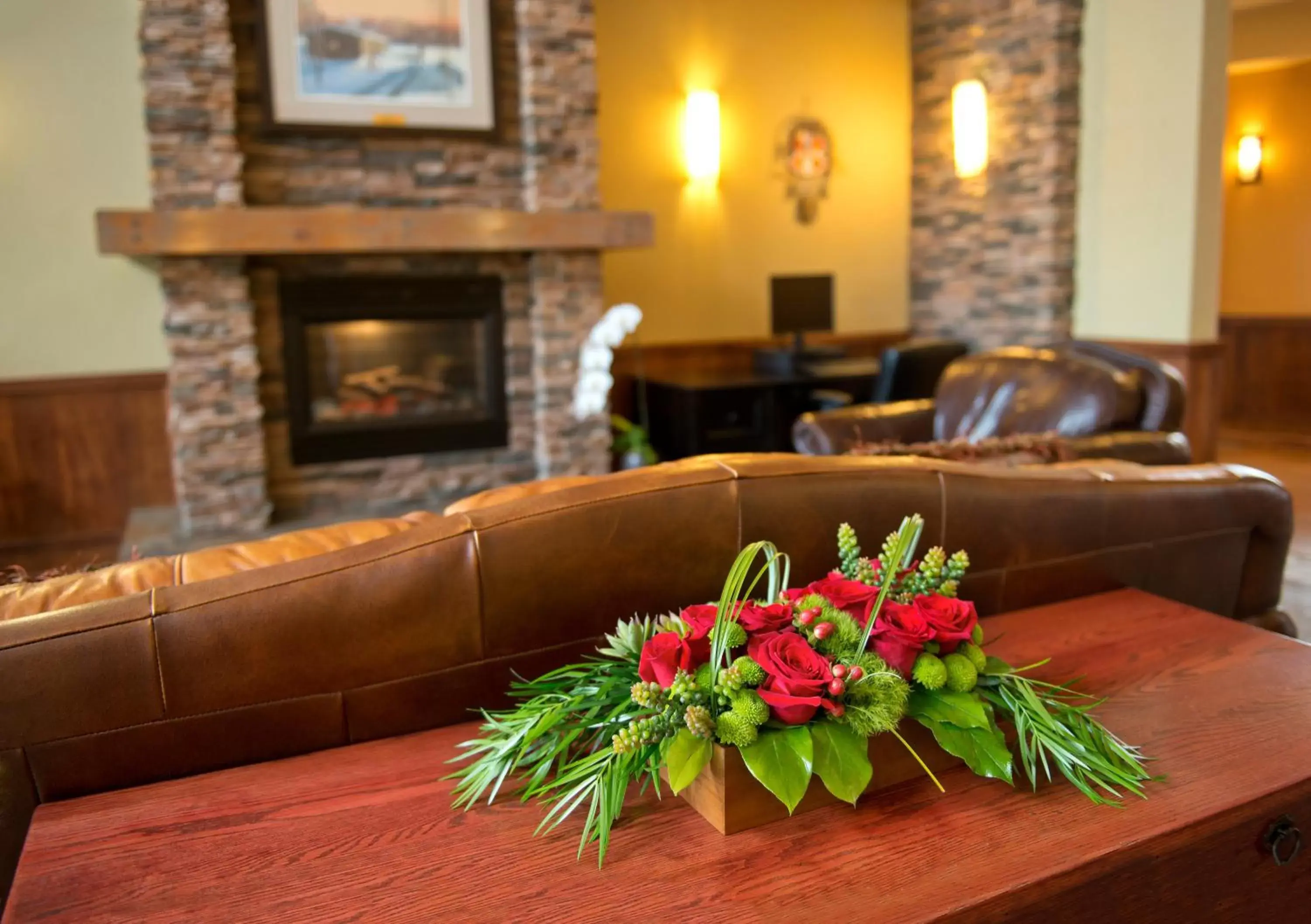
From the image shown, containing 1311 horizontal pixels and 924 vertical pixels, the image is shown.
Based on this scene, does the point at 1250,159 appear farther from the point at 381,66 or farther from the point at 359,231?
the point at 359,231

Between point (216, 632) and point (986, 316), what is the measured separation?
5.68 metres

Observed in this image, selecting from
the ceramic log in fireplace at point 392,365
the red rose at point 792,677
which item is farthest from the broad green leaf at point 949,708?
the ceramic log in fireplace at point 392,365

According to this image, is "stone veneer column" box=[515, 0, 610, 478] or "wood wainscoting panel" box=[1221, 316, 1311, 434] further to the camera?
"wood wainscoting panel" box=[1221, 316, 1311, 434]

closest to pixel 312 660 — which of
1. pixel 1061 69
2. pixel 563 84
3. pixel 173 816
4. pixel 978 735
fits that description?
pixel 173 816

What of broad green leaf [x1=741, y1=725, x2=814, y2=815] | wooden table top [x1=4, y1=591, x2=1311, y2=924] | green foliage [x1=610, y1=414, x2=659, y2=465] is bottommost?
green foliage [x1=610, y1=414, x2=659, y2=465]

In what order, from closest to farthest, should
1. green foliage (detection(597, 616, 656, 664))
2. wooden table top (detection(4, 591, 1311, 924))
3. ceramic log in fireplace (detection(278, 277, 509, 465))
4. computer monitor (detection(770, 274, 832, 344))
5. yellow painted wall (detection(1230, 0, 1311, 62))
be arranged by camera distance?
wooden table top (detection(4, 591, 1311, 924)) → green foliage (detection(597, 616, 656, 664)) → ceramic log in fireplace (detection(278, 277, 509, 465)) → computer monitor (detection(770, 274, 832, 344)) → yellow painted wall (detection(1230, 0, 1311, 62))

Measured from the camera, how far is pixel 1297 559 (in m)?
4.30

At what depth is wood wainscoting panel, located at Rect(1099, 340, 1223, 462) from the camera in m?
5.24

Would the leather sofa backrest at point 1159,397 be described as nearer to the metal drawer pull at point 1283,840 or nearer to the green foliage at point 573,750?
the metal drawer pull at point 1283,840

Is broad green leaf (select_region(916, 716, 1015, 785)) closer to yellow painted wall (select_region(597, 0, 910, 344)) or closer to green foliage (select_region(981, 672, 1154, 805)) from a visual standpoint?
green foliage (select_region(981, 672, 1154, 805))

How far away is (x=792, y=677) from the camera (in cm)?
99

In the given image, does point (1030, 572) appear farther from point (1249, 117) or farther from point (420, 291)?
point (1249, 117)

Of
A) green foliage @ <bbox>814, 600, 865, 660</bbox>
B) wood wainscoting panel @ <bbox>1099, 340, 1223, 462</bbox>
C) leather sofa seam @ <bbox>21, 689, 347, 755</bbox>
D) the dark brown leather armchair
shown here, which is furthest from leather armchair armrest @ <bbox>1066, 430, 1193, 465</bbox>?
wood wainscoting panel @ <bbox>1099, 340, 1223, 462</bbox>

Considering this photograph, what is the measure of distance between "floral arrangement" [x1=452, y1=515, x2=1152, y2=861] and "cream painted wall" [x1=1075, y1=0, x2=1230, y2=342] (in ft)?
15.7
